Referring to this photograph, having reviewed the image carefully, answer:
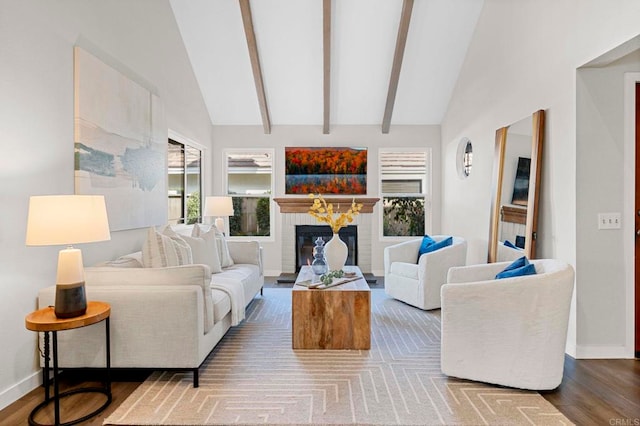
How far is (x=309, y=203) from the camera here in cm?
→ 659

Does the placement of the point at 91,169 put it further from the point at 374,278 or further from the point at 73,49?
the point at 374,278

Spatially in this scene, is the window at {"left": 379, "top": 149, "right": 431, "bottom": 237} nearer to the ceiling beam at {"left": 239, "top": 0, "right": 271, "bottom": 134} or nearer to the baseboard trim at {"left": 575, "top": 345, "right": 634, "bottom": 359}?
the ceiling beam at {"left": 239, "top": 0, "right": 271, "bottom": 134}

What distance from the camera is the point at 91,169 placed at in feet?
10.4

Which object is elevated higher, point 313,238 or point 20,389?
point 313,238

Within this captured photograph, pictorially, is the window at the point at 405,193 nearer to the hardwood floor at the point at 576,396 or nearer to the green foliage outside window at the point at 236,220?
the green foliage outside window at the point at 236,220

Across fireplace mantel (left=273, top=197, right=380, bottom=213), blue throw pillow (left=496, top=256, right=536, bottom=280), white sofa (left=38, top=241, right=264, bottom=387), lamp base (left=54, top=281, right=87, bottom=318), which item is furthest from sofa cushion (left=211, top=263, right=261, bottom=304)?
blue throw pillow (left=496, top=256, right=536, bottom=280)

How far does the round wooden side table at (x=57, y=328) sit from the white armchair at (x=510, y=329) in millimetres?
2145

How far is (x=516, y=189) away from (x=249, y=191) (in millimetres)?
4297

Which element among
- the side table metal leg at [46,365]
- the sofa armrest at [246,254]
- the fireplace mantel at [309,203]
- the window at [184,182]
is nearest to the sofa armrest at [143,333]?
the side table metal leg at [46,365]

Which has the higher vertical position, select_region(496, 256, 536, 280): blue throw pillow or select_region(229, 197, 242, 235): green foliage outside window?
select_region(229, 197, 242, 235): green foliage outside window

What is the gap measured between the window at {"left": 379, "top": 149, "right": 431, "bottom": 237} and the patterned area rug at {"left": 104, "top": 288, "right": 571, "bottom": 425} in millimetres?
3522

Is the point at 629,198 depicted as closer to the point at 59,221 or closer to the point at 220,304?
the point at 220,304

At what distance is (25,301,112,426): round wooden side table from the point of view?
84.2 inches

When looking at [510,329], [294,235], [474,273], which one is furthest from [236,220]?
[510,329]
